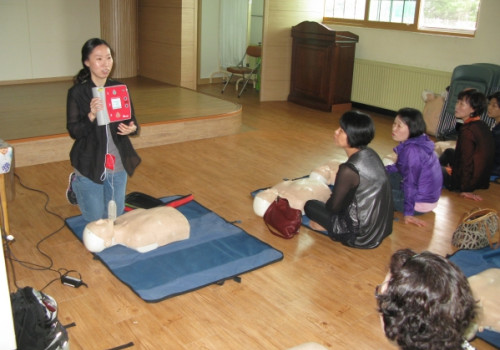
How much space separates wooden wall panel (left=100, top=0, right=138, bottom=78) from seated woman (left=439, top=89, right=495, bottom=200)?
18.0 feet

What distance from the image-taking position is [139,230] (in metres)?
2.98

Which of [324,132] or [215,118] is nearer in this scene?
[215,118]

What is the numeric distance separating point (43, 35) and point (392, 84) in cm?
479

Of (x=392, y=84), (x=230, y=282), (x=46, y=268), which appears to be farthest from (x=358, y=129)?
(x=392, y=84)

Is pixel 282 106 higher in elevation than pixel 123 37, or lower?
lower

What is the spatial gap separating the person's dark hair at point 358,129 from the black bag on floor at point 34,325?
186 cm

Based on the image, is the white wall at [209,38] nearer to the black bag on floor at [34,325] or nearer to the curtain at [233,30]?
the curtain at [233,30]

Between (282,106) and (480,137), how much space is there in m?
3.68

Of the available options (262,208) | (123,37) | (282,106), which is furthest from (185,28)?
(262,208)

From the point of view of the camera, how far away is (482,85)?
5379 millimetres

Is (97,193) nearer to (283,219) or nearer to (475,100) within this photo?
(283,219)

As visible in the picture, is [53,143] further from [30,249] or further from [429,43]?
[429,43]

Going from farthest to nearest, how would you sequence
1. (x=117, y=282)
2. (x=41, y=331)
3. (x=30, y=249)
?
(x=30, y=249), (x=117, y=282), (x=41, y=331)

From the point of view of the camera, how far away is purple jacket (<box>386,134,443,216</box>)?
11.8 ft
